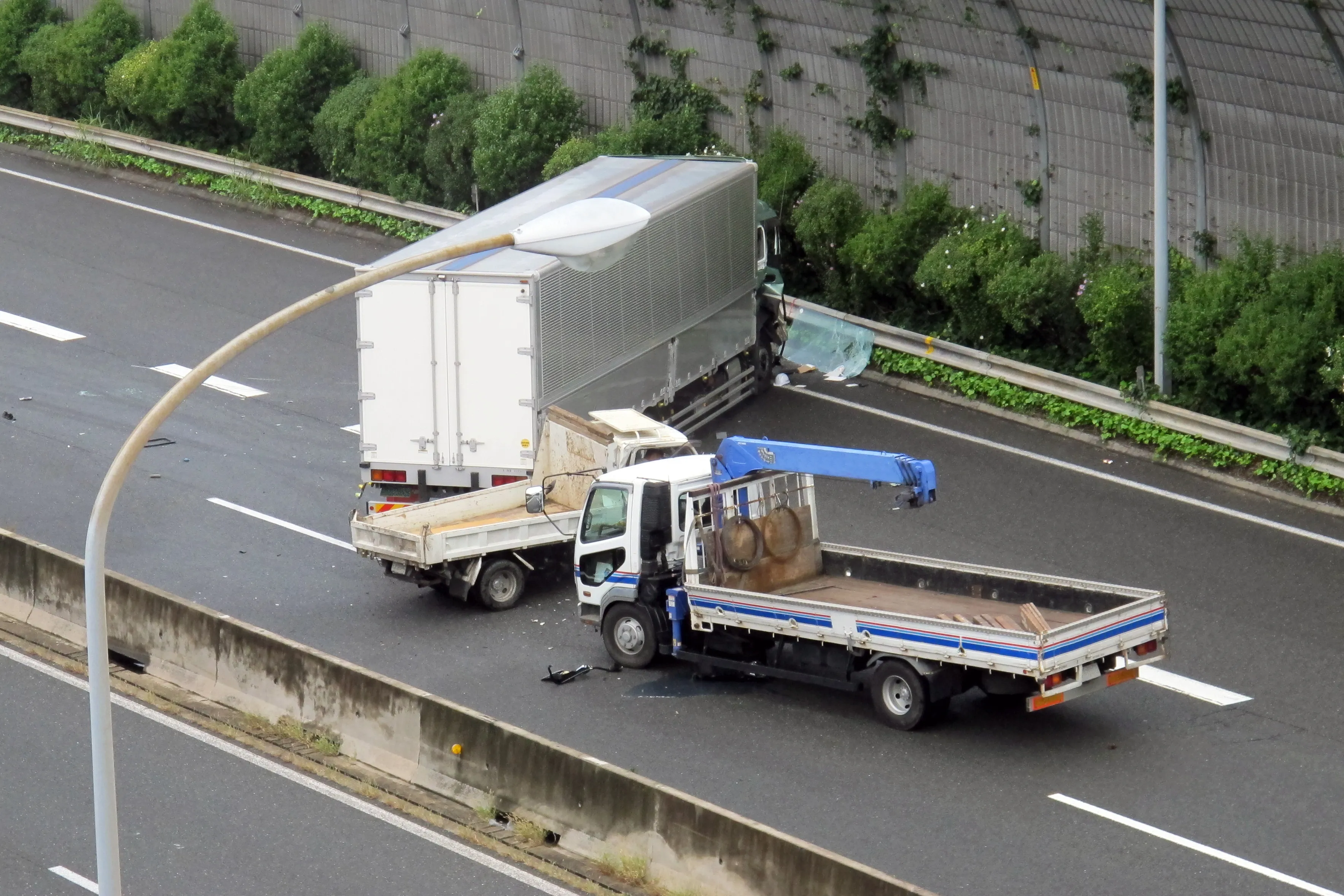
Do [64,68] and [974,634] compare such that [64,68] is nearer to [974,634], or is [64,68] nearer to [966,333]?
[966,333]

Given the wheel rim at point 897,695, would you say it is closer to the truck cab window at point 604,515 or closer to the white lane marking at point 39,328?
the truck cab window at point 604,515

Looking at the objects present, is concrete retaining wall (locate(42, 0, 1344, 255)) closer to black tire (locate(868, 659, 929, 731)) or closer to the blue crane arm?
the blue crane arm

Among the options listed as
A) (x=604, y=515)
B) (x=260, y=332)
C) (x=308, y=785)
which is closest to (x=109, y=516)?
(x=260, y=332)

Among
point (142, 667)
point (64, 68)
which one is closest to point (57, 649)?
point (142, 667)

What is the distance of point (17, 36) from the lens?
39.5 meters

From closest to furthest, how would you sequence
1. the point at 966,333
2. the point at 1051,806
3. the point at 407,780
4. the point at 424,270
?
the point at 1051,806 < the point at 407,780 < the point at 424,270 < the point at 966,333

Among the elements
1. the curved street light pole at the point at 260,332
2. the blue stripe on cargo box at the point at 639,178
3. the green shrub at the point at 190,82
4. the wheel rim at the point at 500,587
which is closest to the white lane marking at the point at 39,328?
the blue stripe on cargo box at the point at 639,178

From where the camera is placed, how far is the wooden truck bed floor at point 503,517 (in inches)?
778

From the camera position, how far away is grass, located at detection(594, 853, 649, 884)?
47.0ft

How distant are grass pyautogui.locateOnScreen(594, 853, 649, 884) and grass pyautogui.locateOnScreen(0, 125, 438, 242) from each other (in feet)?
59.7

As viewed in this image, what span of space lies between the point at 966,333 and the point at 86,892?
15.7 metres

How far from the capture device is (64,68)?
38.0 metres

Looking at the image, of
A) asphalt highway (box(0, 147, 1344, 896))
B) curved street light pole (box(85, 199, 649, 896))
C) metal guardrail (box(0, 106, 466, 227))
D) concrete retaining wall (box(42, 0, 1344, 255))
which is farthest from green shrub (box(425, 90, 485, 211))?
curved street light pole (box(85, 199, 649, 896))

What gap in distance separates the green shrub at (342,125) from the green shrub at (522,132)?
304cm
